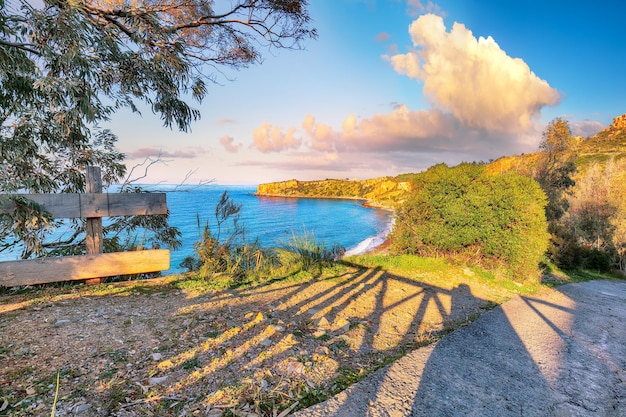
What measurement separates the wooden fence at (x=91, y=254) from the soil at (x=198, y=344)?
0.85 feet

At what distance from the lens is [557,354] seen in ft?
10.5

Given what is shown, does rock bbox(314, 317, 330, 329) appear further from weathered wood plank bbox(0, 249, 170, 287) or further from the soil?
weathered wood plank bbox(0, 249, 170, 287)

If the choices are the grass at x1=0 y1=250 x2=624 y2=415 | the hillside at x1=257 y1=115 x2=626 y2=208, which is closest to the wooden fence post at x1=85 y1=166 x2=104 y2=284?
the grass at x1=0 y1=250 x2=624 y2=415

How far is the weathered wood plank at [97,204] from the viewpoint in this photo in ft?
14.2

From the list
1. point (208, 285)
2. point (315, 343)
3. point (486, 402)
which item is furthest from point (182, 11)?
point (486, 402)

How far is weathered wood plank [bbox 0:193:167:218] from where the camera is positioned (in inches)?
170

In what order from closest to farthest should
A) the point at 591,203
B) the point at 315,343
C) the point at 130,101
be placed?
the point at 315,343
the point at 130,101
the point at 591,203

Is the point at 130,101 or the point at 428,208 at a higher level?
the point at 130,101

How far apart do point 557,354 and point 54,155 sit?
26.8 ft

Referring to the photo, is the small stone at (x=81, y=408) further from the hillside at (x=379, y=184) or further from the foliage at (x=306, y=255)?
the hillside at (x=379, y=184)

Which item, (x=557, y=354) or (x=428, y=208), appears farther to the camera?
(x=428, y=208)

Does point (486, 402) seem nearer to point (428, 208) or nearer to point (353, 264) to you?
point (353, 264)

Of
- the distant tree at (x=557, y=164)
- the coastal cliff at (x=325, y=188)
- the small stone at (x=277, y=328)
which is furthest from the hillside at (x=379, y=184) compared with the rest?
the small stone at (x=277, y=328)

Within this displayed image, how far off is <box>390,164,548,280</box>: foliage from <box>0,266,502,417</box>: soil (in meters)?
2.72
